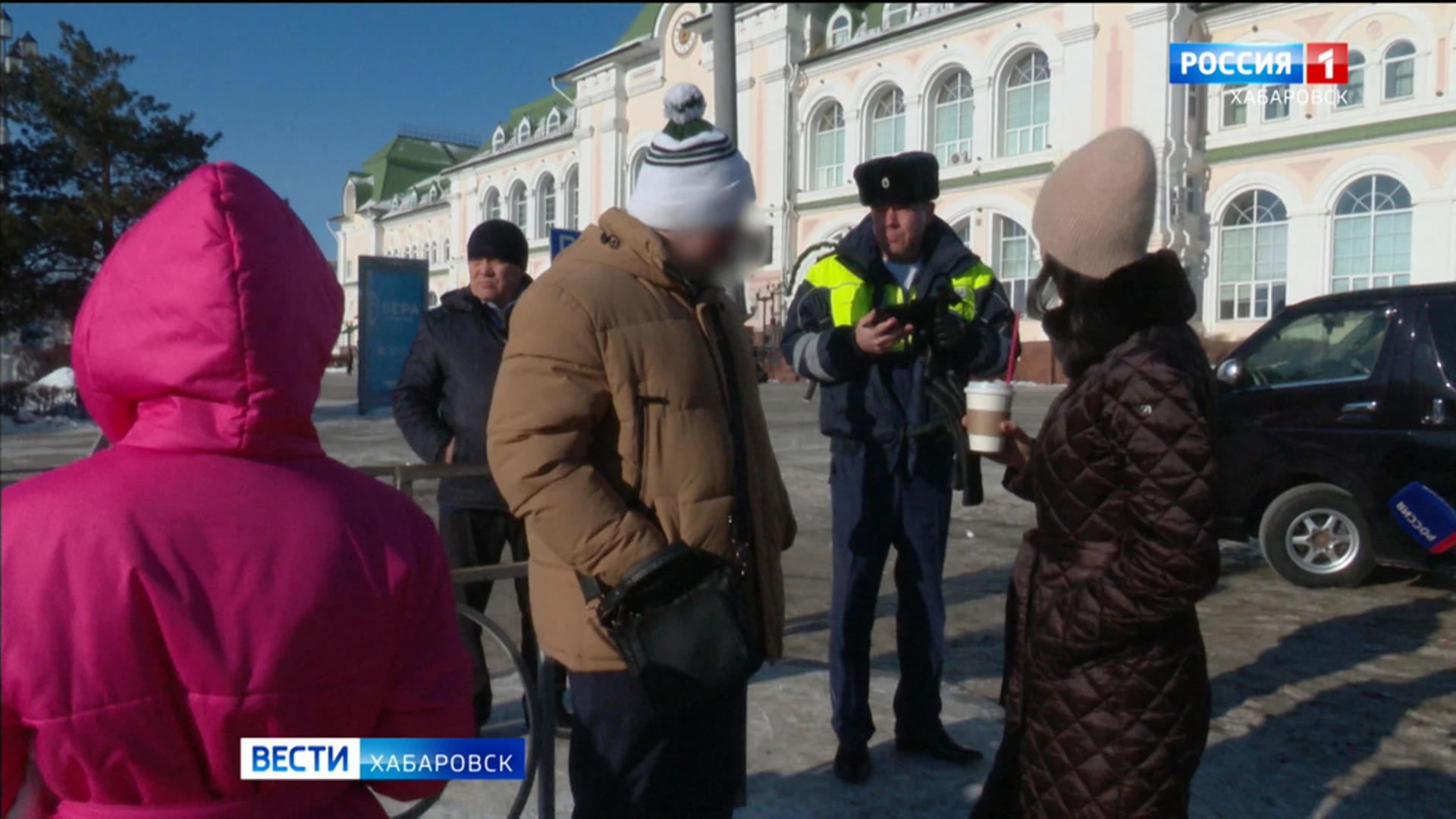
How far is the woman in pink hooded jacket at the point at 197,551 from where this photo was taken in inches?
46.4

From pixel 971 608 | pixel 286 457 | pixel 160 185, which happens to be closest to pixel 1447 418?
pixel 971 608

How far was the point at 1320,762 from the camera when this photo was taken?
3.99 m

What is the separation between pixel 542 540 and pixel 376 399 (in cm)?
1068

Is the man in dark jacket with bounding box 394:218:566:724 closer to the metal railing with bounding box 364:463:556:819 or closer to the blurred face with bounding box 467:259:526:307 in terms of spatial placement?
the blurred face with bounding box 467:259:526:307

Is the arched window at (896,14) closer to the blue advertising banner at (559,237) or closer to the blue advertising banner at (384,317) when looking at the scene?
the blue advertising banner at (384,317)

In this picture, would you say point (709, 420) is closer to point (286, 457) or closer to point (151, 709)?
point (286, 457)

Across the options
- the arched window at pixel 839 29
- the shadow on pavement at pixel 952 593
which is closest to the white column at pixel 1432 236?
the arched window at pixel 839 29

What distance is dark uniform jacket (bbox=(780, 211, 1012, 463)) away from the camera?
3.57 metres

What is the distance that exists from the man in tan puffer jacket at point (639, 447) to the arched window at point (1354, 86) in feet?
96.6

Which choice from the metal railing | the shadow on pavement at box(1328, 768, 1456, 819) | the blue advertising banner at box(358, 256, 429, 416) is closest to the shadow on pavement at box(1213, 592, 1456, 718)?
the shadow on pavement at box(1328, 768, 1456, 819)

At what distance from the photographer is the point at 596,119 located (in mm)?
47344

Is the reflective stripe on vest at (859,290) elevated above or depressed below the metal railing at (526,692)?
above

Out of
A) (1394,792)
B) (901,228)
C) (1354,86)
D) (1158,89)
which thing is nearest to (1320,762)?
(1394,792)

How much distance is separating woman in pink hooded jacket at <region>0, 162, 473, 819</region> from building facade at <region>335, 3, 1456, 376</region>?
22029mm
